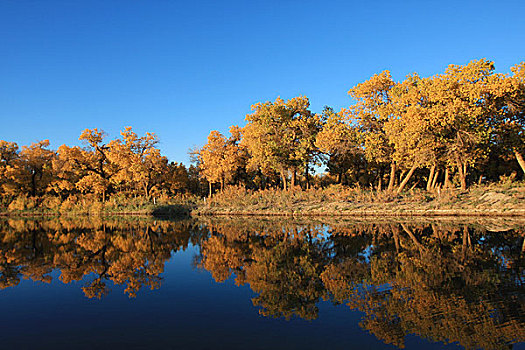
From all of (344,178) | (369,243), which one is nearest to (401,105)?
(369,243)

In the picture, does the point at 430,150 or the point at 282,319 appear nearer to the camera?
the point at 282,319

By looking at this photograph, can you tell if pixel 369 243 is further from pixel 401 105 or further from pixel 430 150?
pixel 401 105

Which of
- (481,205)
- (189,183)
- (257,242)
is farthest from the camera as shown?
(189,183)

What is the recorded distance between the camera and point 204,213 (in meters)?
38.2

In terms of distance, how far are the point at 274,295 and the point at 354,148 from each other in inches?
1202

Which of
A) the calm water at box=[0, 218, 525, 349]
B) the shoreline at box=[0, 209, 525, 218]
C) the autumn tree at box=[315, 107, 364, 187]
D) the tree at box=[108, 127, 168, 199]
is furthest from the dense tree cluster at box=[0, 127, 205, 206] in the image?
the calm water at box=[0, 218, 525, 349]

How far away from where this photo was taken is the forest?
97.9 feet

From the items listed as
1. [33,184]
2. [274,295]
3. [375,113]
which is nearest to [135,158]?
[33,184]

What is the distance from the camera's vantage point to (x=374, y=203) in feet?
100

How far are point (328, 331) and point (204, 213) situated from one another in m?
32.5

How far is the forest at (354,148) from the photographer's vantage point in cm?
2984

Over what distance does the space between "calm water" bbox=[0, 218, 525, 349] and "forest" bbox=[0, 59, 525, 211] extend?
16.6 m

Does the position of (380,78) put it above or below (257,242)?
above

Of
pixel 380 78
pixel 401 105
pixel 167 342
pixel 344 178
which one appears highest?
pixel 380 78
